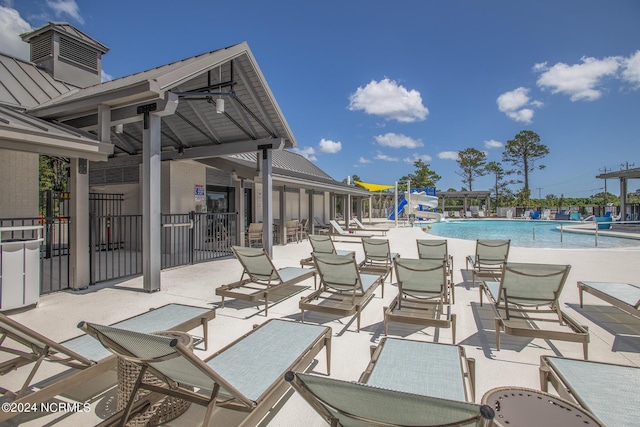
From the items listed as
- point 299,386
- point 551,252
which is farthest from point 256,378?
point 551,252

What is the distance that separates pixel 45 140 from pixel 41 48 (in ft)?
25.3

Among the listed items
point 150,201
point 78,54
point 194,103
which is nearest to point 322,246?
point 150,201

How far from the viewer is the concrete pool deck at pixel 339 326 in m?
2.64

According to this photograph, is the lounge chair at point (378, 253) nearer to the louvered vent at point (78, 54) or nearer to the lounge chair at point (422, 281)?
the lounge chair at point (422, 281)

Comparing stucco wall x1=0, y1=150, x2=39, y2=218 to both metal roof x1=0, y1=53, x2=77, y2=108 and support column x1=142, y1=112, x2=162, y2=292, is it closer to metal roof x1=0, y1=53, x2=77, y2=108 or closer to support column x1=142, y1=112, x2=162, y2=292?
metal roof x1=0, y1=53, x2=77, y2=108

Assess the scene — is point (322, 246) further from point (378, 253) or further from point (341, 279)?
point (341, 279)

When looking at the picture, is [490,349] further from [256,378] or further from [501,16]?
[501,16]

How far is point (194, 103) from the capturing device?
8.19 metres

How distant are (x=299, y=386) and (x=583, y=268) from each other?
31.2 ft

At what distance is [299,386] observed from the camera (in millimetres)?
1409

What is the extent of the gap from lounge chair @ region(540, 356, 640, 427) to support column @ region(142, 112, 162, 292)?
19.9 ft

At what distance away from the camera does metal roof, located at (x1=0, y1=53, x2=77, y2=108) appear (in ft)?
25.2

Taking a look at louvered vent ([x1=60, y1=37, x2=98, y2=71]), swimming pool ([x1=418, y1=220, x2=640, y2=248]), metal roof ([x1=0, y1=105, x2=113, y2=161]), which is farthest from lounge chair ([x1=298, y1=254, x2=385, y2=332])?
swimming pool ([x1=418, y1=220, x2=640, y2=248])

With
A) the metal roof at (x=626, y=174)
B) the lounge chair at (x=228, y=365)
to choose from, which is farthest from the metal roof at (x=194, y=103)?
the metal roof at (x=626, y=174)
